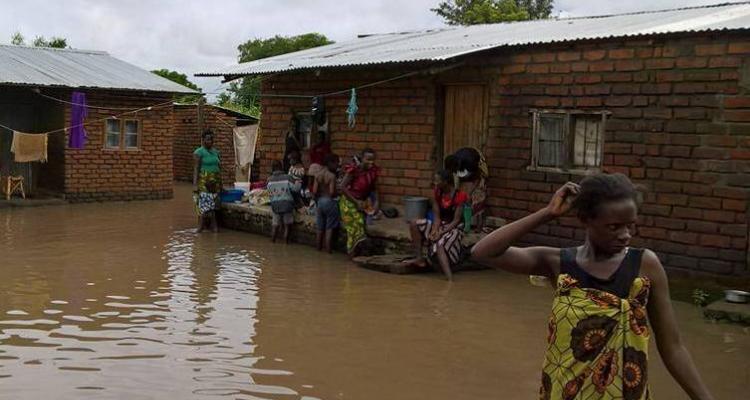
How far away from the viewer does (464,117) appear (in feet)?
35.3

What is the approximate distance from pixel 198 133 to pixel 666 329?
20.0m

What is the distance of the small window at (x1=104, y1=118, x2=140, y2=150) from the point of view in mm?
17266

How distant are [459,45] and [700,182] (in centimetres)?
396

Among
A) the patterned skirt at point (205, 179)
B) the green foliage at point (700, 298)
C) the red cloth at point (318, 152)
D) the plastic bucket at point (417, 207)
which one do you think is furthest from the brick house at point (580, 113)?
the patterned skirt at point (205, 179)

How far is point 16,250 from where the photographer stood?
34.9ft

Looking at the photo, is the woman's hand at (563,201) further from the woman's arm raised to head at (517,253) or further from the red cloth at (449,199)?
the red cloth at (449,199)

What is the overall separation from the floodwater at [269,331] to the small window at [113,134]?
267 inches

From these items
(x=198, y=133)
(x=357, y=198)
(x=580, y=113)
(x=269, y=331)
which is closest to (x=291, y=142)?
(x=357, y=198)

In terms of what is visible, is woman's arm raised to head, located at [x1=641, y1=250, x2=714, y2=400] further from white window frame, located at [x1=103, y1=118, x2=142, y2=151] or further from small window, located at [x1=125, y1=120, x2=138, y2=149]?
small window, located at [x1=125, y1=120, x2=138, y2=149]

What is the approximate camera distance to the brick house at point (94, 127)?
1666 centimetres

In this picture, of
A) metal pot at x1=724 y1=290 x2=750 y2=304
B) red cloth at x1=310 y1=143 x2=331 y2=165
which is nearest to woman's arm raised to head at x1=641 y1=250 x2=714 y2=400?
metal pot at x1=724 y1=290 x2=750 y2=304

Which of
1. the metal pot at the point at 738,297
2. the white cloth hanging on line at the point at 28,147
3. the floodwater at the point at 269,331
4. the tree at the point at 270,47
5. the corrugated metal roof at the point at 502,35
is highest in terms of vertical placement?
the tree at the point at 270,47

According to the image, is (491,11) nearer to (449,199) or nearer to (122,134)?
(122,134)

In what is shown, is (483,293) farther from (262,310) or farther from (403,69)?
(403,69)
